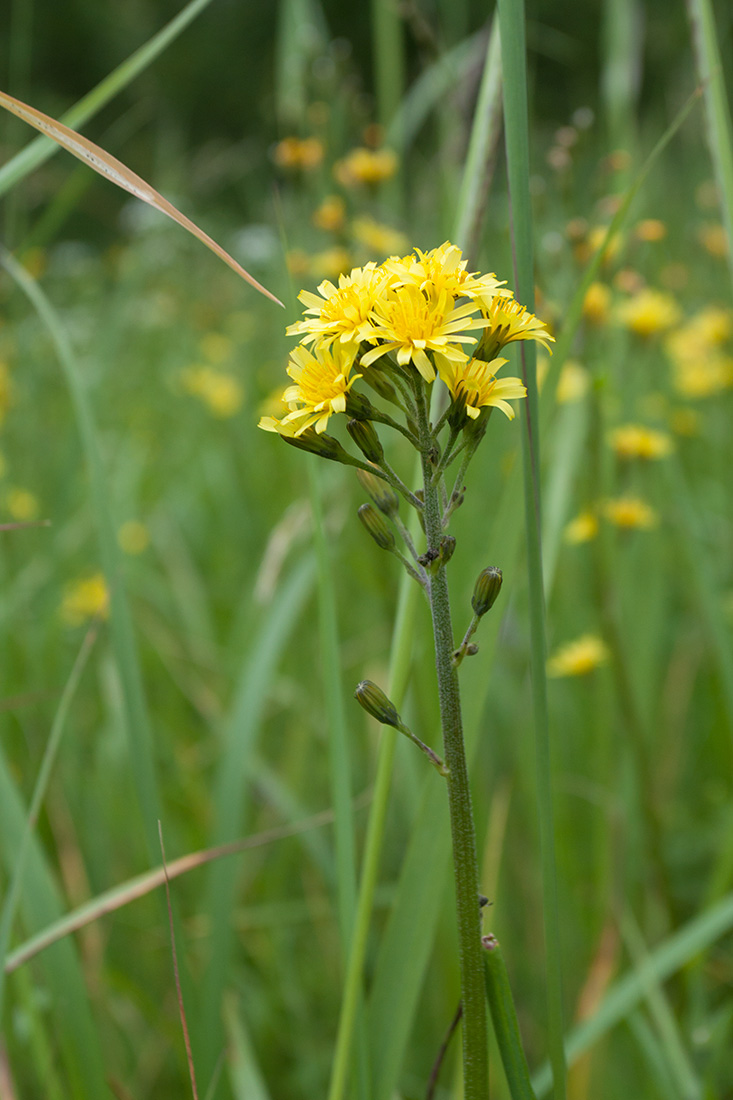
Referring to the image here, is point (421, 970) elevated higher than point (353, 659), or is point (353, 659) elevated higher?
point (353, 659)

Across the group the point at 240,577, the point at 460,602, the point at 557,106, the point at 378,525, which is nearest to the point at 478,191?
the point at 378,525

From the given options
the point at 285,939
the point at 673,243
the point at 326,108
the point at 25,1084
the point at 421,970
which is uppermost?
the point at 673,243

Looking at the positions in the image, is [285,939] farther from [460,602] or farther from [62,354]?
[62,354]

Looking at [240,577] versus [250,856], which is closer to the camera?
[250,856]

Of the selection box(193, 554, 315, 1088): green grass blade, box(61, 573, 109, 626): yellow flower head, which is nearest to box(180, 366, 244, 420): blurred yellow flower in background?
box(61, 573, 109, 626): yellow flower head

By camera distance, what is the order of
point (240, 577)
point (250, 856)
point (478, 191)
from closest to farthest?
point (478, 191), point (250, 856), point (240, 577)

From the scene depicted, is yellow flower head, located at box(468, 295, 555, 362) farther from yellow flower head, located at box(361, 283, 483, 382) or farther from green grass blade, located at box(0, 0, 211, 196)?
green grass blade, located at box(0, 0, 211, 196)

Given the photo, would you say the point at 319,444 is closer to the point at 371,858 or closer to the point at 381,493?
the point at 381,493

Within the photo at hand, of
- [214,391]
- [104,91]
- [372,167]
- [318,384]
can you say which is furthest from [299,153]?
[214,391]
